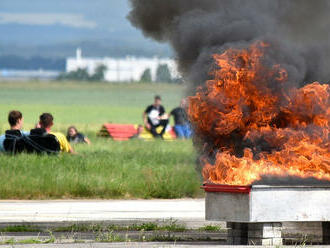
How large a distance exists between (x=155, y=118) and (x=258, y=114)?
89.8 feet

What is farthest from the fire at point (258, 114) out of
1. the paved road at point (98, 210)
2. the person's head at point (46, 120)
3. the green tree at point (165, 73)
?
the person's head at point (46, 120)

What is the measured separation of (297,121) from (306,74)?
672mm

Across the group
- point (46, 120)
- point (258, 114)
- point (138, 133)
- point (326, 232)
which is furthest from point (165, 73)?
point (138, 133)

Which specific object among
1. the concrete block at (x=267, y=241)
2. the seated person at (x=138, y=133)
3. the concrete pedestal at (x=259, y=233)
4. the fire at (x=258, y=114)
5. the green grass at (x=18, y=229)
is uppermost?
the seated person at (x=138, y=133)

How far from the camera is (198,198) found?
2161 centimetres

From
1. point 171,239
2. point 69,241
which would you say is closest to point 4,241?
point 69,241

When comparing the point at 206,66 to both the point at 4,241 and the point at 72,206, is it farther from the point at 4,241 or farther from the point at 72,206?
the point at 72,206

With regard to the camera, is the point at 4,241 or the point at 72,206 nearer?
the point at 4,241

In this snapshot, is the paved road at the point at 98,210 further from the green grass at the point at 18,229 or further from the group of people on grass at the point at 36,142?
the group of people on grass at the point at 36,142

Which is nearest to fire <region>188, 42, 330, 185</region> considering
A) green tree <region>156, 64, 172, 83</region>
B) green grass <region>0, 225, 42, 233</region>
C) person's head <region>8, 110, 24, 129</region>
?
green tree <region>156, 64, 172, 83</region>

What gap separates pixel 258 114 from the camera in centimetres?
1362

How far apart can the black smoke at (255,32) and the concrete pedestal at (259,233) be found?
1753 millimetres

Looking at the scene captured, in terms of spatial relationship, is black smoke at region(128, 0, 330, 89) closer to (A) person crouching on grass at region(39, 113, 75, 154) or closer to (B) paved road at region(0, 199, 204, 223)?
(B) paved road at region(0, 199, 204, 223)

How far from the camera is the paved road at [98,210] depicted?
17344mm
